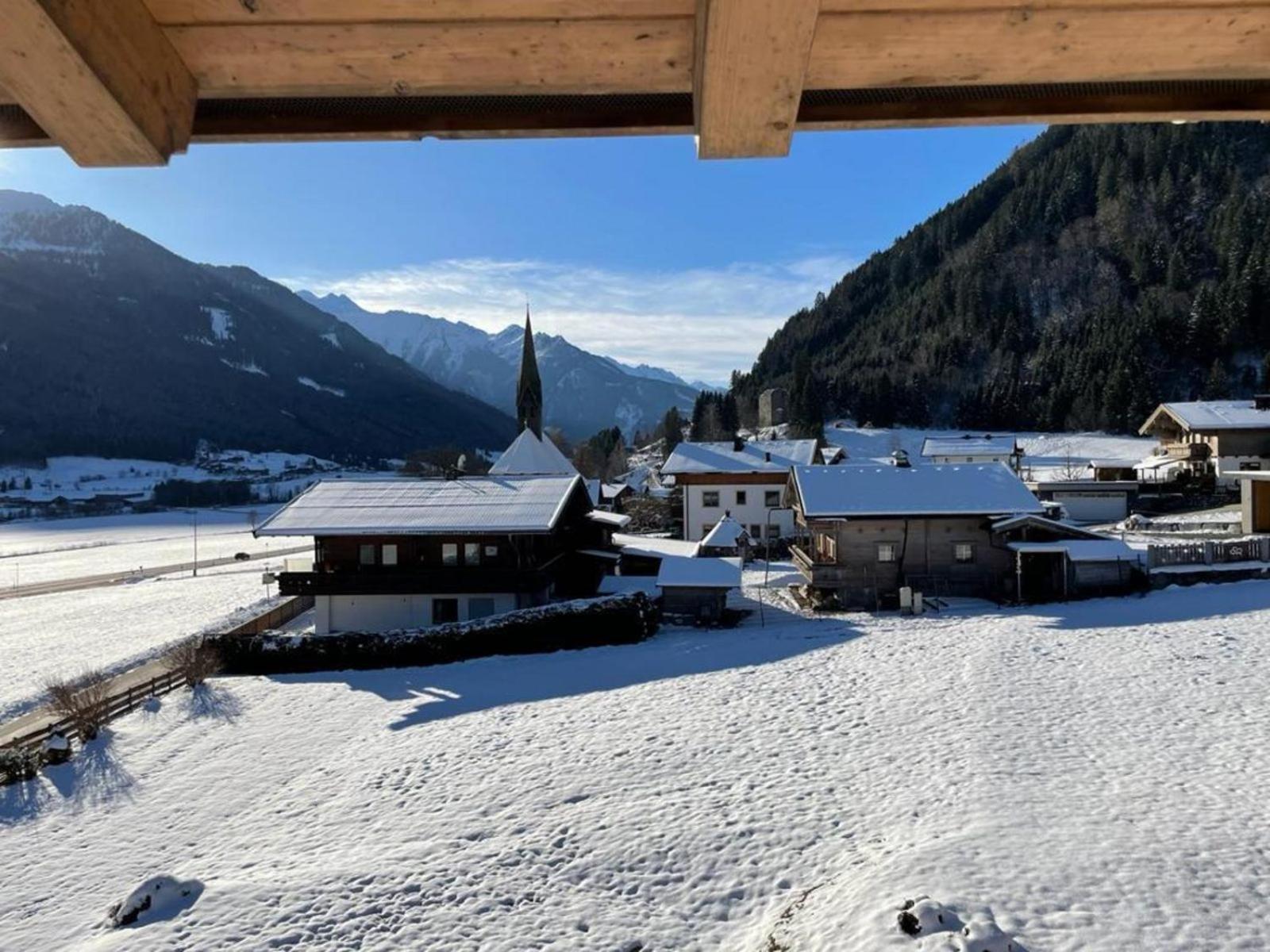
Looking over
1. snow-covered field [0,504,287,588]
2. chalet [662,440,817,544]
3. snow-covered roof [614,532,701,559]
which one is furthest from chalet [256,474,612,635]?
snow-covered field [0,504,287,588]

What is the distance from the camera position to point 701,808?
42.4ft

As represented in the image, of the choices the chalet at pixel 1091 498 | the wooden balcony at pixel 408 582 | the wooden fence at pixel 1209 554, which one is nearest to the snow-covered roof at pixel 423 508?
the wooden balcony at pixel 408 582

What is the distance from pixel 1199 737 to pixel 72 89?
20.3 m

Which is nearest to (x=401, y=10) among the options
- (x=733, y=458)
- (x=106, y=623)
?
(x=106, y=623)

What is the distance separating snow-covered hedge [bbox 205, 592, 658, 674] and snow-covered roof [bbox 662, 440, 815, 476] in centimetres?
2388

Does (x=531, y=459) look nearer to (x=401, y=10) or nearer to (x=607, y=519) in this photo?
(x=607, y=519)

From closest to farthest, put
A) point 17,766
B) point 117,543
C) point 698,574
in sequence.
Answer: point 17,766 < point 698,574 < point 117,543

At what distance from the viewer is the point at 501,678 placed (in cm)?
2361

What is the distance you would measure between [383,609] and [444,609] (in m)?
2.55

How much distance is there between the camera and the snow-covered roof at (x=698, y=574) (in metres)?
29.3

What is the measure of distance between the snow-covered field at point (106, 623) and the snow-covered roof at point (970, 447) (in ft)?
205

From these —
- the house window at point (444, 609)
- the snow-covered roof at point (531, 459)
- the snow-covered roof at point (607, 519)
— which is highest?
the snow-covered roof at point (531, 459)

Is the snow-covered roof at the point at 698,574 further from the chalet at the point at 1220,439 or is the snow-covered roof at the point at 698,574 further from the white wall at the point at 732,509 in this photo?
the chalet at the point at 1220,439

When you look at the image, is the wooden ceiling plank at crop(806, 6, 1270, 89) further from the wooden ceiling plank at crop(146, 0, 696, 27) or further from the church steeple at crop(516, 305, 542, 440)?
the church steeple at crop(516, 305, 542, 440)
